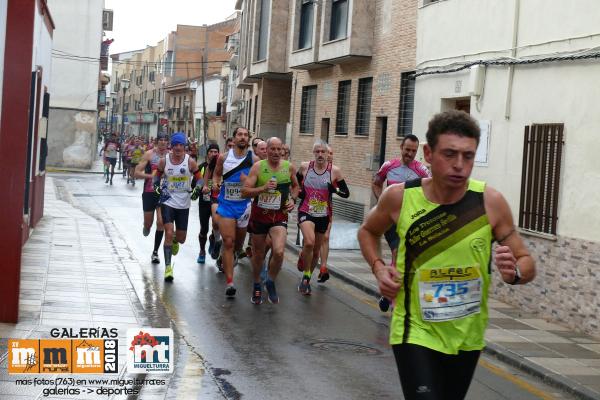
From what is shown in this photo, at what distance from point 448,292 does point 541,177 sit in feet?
27.2

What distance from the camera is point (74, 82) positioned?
47719 mm

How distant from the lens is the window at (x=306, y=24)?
27766 mm

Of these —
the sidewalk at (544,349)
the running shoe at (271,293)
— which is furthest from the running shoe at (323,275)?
the running shoe at (271,293)

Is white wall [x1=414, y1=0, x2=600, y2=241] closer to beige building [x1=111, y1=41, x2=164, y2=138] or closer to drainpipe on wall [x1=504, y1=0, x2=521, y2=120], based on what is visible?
drainpipe on wall [x1=504, y1=0, x2=521, y2=120]

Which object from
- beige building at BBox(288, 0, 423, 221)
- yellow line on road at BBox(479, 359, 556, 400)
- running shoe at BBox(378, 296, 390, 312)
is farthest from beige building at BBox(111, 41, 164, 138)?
yellow line on road at BBox(479, 359, 556, 400)

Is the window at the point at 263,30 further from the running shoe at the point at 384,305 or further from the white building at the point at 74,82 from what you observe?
the running shoe at the point at 384,305

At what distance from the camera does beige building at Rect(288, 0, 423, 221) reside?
829 inches

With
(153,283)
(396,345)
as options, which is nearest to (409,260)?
(396,345)

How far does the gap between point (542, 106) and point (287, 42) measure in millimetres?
20464

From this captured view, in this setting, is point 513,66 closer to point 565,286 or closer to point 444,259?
point 565,286

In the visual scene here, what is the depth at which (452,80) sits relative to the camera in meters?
16.1

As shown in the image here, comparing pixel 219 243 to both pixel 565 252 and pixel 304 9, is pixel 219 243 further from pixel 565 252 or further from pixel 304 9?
pixel 304 9

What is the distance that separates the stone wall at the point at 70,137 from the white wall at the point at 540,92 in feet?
106

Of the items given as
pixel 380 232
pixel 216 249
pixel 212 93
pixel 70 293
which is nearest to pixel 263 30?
pixel 216 249
